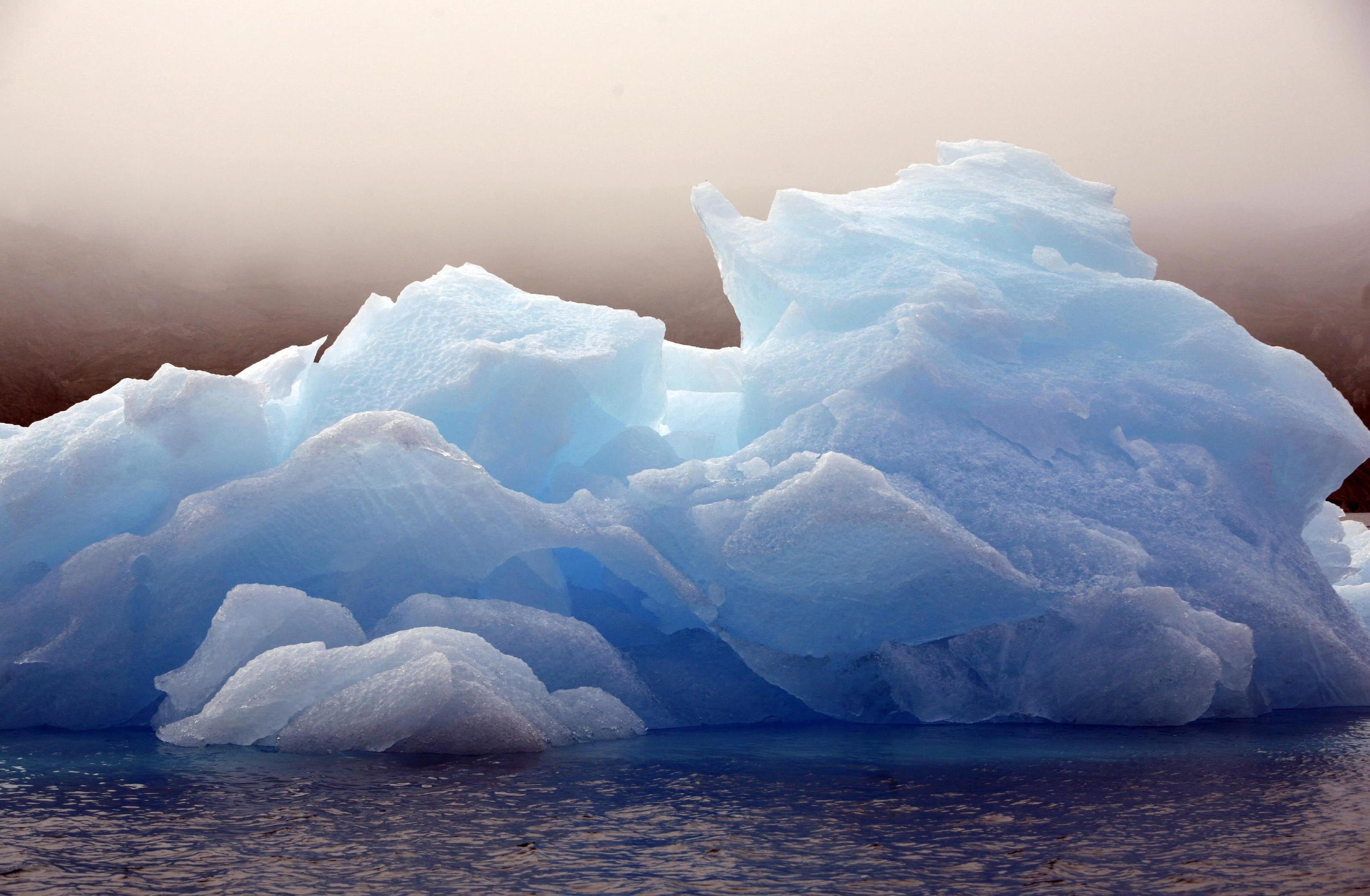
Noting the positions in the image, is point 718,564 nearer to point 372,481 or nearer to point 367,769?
point 372,481

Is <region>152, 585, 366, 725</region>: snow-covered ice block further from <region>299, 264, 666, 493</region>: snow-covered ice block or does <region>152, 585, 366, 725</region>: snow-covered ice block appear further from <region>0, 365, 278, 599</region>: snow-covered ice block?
<region>299, 264, 666, 493</region>: snow-covered ice block

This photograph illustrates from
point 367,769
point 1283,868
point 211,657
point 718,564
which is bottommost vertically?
point 1283,868

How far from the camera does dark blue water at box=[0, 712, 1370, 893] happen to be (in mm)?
2418

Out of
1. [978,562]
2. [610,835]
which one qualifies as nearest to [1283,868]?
[610,835]

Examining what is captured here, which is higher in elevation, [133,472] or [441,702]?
[133,472]

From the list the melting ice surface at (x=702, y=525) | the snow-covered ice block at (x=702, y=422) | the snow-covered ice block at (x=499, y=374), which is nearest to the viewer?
the melting ice surface at (x=702, y=525)

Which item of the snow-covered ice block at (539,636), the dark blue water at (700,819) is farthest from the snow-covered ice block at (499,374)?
the dark blue water at (700,819)

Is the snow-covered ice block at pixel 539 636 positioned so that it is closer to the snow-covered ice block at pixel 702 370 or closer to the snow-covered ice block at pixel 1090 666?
the snow-covered ice block at pixel 1090 666

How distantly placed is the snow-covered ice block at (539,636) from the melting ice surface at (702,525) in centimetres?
2

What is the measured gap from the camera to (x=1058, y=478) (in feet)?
18.1

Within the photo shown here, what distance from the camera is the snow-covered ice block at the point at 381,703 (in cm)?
396

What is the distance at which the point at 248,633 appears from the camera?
4.39 meters

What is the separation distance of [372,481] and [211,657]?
36.5 inches

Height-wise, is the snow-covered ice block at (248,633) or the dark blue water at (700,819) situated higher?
the snow-covered ice block at (248,633)
